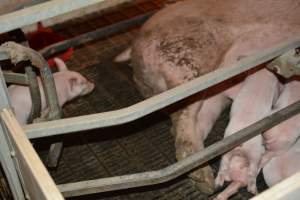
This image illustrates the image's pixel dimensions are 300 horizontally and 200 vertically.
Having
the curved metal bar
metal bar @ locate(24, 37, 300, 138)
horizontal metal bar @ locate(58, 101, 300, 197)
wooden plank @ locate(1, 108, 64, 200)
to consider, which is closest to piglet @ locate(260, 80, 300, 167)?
horizontal metal bar @ locate(58, 101, 300, 197)

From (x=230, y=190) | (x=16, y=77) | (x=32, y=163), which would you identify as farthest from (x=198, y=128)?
(x=32, y=163)

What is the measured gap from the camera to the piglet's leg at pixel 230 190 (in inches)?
76.7

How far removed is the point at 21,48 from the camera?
149 centimetres

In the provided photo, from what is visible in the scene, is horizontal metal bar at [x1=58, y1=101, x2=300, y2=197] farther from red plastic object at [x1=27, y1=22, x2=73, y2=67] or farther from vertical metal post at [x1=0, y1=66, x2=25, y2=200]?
red plastic object at [x1=27, y1=22, x2=73, y2=67]

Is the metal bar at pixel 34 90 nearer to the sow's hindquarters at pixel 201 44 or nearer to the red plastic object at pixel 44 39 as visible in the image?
the sow's hindquarters at pixel 201 44

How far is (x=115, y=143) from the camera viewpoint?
2371mm

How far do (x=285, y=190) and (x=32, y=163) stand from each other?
2.02ft

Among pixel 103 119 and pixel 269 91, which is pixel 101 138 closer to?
pixel 269 91

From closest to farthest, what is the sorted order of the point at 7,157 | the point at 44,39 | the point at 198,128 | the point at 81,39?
the point at 7,157, the point at 198,128, the point at 81,39, the point at 44,39

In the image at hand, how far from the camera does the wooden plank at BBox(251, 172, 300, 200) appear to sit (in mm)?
1054

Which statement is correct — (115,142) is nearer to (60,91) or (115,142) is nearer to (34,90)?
(60,91)

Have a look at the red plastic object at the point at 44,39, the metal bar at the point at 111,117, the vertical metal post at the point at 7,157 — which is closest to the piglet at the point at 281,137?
the metal bar at the point at 111,117

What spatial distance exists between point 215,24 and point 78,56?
36.1 inches

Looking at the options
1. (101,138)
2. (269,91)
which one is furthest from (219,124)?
(101,138)
